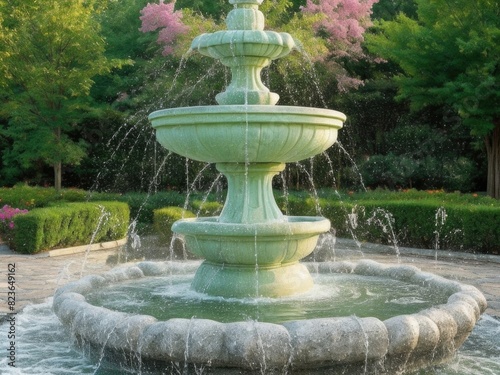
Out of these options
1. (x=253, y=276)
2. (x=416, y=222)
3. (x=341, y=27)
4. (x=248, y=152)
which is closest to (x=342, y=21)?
(x=341, y=27)

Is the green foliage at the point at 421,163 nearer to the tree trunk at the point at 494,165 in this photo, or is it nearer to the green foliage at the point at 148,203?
the tree trunk at the point at 494,165

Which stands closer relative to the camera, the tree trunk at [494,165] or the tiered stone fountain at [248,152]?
the tiered stone fountain at [248,152]

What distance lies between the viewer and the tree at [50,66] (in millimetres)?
18750

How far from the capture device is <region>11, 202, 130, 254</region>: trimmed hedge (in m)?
12.8

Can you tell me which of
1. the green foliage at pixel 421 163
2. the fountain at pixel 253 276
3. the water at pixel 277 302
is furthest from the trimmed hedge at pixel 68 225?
the green foliage at pixel 421 163

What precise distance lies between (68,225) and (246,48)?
8.03m

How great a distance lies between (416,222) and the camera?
1380 cm

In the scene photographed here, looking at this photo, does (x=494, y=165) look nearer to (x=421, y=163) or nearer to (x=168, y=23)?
(x=421, y=163)

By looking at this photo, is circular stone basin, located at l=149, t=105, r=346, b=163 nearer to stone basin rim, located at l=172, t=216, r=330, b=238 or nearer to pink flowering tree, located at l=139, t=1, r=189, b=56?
stone basin rim, located at l=172, t=216, r=330, b=238

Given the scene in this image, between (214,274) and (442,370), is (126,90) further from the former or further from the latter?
(442,370)

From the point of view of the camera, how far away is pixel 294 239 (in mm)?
6551

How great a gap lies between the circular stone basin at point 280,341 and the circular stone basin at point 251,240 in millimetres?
1436

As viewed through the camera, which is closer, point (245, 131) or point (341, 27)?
point (245, 131)

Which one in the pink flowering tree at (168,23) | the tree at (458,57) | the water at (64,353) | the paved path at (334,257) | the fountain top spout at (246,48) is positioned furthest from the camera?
the pink flowering tree at (168,23)
